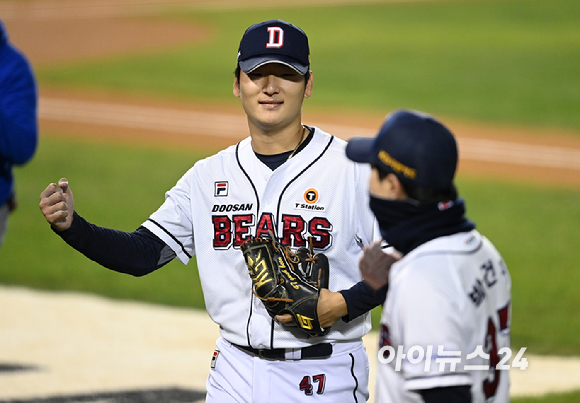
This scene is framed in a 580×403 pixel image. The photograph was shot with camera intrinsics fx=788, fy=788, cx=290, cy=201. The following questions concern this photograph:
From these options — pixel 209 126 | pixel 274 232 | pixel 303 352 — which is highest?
pixel 209 126

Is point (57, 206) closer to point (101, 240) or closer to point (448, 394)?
point (101, 240)

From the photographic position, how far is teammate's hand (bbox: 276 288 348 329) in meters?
2.90

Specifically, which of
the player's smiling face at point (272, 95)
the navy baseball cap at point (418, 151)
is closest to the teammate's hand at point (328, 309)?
the player's smiling face at point (272, 95)

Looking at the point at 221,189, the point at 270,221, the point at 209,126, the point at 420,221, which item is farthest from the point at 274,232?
the point at 209,126

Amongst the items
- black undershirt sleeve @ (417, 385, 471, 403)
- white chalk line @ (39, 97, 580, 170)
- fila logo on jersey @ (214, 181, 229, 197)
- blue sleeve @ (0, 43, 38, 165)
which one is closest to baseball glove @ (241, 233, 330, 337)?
fila logo on jersey @ (214, 181, 229, 197)

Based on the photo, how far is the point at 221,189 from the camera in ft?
10.4

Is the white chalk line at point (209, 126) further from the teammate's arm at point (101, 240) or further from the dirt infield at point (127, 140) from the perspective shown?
the teammate's arm at point (101, 240)

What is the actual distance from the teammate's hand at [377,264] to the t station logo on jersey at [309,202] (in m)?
0.60

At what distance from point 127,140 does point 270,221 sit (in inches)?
509

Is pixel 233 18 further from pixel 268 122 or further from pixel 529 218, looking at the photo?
pixel 268 122

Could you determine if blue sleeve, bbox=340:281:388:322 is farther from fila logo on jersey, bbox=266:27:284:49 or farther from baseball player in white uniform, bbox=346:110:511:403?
fila logo on jersey, bbox=266:27:284:49

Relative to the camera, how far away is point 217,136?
15.9 meters

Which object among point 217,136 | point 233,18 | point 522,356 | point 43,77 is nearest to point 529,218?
point 522,356

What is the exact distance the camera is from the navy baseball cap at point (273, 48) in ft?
9.96
